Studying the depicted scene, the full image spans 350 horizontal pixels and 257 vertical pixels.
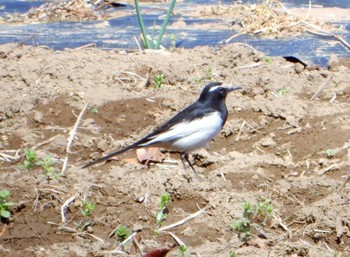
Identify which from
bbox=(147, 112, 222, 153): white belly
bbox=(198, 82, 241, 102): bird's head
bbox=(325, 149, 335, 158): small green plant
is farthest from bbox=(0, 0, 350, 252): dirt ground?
bbox=(198, 82, 241, 102): bird's head

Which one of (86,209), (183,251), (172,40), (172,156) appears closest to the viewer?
(183,251)

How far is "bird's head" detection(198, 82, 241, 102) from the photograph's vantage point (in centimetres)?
671

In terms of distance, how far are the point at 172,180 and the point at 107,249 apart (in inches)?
34.2

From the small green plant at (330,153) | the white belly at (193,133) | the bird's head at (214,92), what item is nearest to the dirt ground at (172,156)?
the small green plant at (330,153)

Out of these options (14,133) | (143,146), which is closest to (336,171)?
(143,146)

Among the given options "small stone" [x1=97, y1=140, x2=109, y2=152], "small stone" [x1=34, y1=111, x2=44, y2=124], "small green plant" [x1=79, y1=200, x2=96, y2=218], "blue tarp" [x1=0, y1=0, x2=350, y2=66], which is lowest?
"blue tarp" [x1=0, y1=0, x2=350, y2=66]

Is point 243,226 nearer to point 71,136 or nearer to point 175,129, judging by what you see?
point 175,129

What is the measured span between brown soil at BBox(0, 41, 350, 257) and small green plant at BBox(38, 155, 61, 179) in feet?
0.12

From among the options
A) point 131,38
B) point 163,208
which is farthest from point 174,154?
point 131,38

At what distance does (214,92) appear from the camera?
22.1ft

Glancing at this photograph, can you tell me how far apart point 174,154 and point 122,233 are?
1766 mm

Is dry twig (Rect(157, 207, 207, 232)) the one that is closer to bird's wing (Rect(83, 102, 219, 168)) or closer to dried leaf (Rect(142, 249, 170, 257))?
dried leaf (Rect(142, 249, 170, 257))

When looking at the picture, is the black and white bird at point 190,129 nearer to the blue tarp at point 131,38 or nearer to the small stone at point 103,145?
the small stone at point 103,145

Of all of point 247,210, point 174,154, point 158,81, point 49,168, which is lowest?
point 174,154
